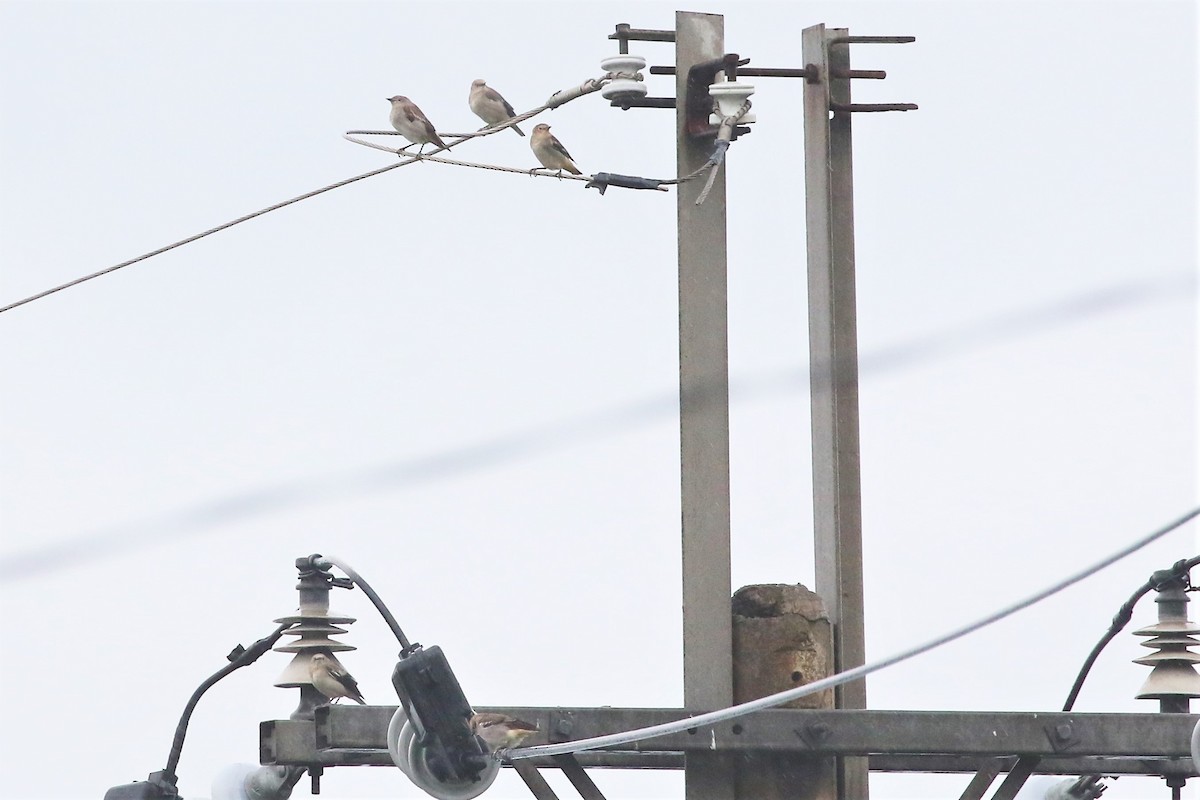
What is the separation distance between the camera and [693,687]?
7641mm

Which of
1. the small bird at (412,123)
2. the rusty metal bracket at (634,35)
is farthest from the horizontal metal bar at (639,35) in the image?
the small bird at (412,123)

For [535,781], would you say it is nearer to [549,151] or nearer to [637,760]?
[637,760]

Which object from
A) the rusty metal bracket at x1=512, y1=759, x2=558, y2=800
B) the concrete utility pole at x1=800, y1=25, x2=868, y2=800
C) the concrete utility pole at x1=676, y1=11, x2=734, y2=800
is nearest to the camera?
the rusty metal bracket at x1=512, y1=759, x2=558, y2=800

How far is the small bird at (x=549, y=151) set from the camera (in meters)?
9.60

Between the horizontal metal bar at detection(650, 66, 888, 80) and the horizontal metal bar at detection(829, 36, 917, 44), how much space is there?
0.12 m

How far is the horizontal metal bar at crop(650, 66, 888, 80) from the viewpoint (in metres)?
8.45

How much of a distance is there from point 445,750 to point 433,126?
12.6 feet

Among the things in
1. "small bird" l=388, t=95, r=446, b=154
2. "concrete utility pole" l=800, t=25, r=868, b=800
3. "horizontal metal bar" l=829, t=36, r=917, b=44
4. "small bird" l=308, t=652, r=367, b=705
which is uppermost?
"small bird" l=388, t=95, r=446, b=154

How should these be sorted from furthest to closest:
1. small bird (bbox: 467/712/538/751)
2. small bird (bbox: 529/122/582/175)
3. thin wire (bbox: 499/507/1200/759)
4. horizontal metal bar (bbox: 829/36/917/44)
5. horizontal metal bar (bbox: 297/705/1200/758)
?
small bird (bbox: 529/122/582/175)
horizontal metal bar (bbox: 829/36/917/44)
horizontal metal bar (bbox: 297/705/1200/758)
small bird (bbox: 467/712/538/751)
thin wire (bbox: 499/507/1200/759)

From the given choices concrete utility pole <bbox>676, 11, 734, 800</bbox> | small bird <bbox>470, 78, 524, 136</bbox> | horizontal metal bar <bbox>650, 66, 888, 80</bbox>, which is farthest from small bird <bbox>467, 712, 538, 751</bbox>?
small bird <bbox>470, 78, 524, 136</bbox>

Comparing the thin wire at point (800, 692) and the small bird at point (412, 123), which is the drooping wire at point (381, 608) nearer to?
the thin wire at point (800, 692)

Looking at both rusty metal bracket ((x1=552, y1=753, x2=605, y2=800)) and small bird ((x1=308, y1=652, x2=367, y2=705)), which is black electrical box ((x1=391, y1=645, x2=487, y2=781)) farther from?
small bird ((x1=308, y1=652, x2=367, y2=705))

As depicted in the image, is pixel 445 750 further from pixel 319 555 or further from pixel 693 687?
pixel 319 555

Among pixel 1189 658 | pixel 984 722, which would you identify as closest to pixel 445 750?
pixel 984 722
